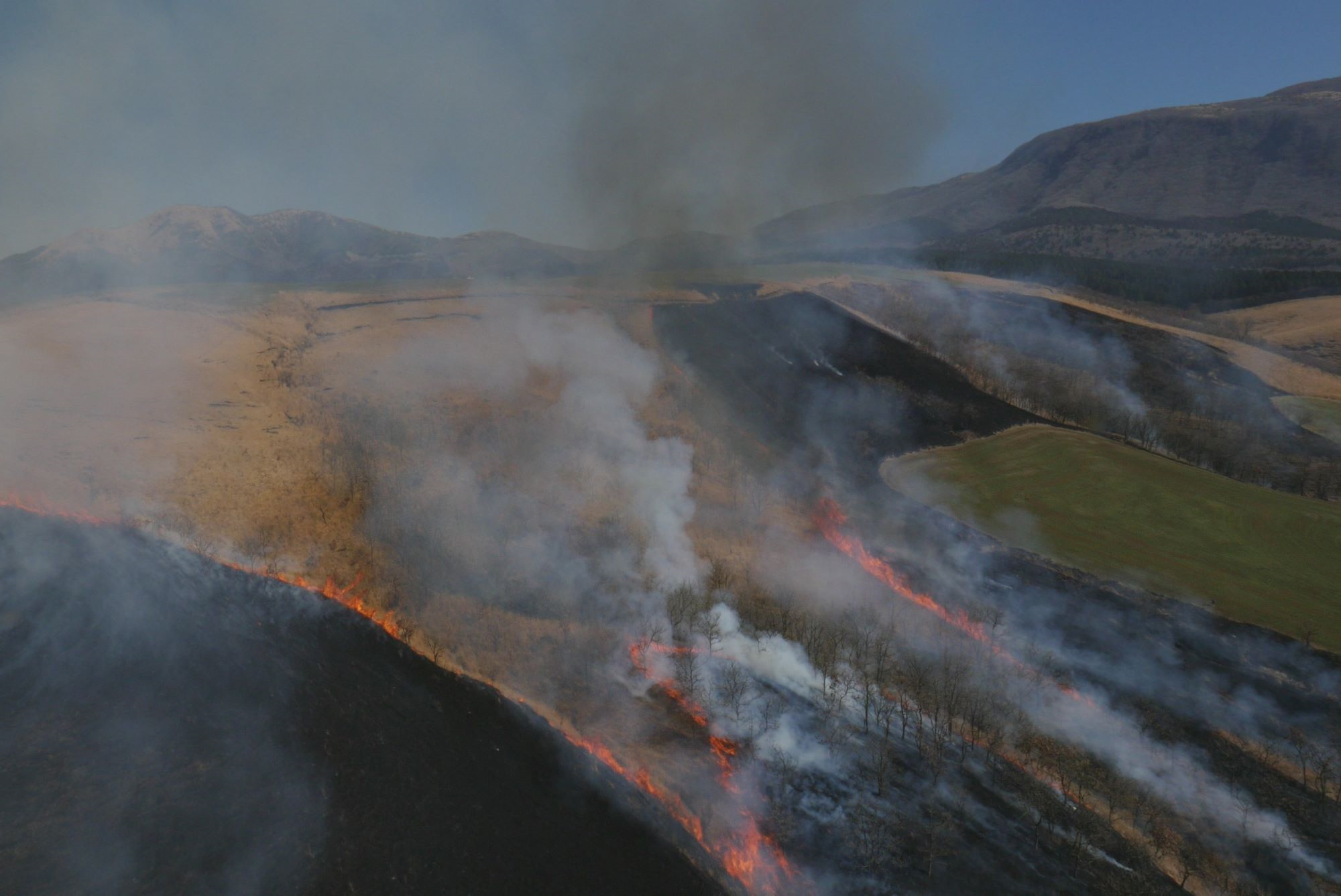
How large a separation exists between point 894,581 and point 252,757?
96.3 feet

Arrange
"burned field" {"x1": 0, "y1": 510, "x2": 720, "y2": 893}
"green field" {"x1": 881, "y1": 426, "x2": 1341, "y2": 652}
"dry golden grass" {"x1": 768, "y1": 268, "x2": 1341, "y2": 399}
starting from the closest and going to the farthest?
"burned field" {"x1": 0, "y1": 510, "x2": 720, "y2": 893}
"green field" {"x1": 881, "y1": 426, "x2": 1341, "y2": 652}
"dry golden grass" {"x1": 768, "y1": 268, "x2": 1341, "y2": 399}

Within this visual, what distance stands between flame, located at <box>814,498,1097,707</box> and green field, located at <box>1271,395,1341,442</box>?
137 ft

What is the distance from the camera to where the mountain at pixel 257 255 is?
68438 millimetres

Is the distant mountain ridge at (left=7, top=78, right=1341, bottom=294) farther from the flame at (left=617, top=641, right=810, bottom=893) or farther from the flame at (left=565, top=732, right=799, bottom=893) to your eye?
the flame at (left=565, top=732, right=799, bottom=893)

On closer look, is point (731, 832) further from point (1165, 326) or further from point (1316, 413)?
point (1165, 326)

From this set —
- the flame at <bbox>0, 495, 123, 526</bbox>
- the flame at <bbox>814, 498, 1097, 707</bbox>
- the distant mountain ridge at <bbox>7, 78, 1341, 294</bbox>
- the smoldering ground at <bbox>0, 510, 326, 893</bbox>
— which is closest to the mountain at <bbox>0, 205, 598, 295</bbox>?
the distant mountain ridge at <bbox>7, 78, 1341, 294</bbox>

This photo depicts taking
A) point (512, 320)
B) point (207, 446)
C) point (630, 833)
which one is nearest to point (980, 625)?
point (630, 833)

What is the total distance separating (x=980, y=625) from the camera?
109 feet

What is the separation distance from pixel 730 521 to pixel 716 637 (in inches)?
396

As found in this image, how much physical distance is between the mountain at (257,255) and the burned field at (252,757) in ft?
154

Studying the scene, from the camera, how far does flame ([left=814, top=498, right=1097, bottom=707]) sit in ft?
100

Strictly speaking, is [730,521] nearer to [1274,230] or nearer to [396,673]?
[396,673]

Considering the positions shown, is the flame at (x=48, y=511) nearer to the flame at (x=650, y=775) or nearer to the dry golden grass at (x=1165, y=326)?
the flame at (x=650, y=775)

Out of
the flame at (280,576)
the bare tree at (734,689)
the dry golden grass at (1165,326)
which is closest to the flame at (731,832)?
the bare tree at (734,689)
